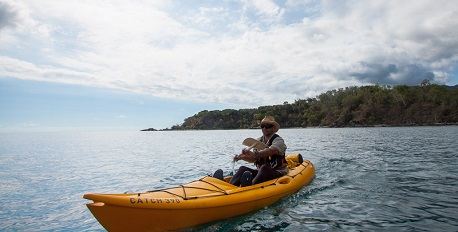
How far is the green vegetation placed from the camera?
12269 centimetres

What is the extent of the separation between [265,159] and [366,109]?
136671 millimetres

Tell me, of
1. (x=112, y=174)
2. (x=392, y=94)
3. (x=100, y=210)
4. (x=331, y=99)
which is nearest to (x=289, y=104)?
(x=331, y=99)

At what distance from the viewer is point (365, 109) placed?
13650cm

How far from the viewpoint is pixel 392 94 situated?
137m

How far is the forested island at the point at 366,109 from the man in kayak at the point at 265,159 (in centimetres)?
10526

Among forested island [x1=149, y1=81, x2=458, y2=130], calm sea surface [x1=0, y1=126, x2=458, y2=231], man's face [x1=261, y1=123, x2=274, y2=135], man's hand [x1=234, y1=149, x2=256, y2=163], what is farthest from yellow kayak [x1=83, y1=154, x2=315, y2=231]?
forested island [x1=149, y1=81, x2=458, y2=130]

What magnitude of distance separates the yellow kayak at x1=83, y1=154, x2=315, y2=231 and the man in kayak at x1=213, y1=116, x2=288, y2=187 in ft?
1.04

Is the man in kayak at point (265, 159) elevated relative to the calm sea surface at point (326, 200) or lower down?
elevated

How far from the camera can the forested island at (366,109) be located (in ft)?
403

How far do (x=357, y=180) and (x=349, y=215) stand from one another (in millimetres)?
4870

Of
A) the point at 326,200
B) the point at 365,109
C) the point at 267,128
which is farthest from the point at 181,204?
the point at 365,109

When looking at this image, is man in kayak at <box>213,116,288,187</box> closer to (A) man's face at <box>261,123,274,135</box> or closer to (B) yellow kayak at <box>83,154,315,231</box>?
(A) man's face at <box>261,123,274,135</box>

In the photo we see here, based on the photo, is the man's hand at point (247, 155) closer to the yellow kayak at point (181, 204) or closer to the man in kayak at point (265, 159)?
the man in kayak at point (265, 159)

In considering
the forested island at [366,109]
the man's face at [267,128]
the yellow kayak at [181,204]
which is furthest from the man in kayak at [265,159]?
the forested island at [366,109]
